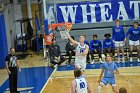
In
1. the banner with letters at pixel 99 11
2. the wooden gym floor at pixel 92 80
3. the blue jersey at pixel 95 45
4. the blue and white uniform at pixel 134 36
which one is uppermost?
the banner with letters at pixel 99 11

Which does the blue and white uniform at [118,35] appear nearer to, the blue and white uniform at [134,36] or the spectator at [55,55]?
the blue and white uniform at [134,36]

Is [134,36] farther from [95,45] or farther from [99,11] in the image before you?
[99,11]

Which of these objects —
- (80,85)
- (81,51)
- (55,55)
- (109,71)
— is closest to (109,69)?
(109,71)

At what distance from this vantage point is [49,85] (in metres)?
13.9

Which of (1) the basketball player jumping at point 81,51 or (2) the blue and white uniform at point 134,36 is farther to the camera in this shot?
(2) the blue and white uniform at point 134,36

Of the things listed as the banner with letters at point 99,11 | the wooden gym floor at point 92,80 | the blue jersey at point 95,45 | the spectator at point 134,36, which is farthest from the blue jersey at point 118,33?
the banner with letters at point 99,11

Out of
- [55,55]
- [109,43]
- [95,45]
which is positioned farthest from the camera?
[55,55]

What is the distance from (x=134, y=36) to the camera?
56.0 ft

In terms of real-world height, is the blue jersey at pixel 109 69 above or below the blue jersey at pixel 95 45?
below

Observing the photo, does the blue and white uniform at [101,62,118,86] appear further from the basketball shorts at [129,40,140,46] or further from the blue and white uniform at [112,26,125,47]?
the basketball shorts at [129,40,140,46]

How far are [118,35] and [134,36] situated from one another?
87 cm

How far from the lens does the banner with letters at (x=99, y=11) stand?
750 inches

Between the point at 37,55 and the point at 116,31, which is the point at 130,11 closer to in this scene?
the point at 116,31

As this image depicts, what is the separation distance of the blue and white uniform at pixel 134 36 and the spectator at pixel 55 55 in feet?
13.0
